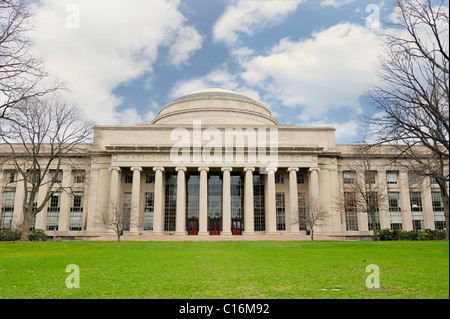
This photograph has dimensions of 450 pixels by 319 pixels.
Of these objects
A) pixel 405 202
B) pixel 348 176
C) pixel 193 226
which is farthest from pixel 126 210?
pixel 405 202

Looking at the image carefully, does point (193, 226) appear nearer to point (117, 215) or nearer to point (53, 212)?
point (117, 215)

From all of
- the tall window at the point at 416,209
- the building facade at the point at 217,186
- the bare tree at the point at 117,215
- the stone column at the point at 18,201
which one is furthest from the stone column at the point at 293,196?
the stone column at the point at 18,201

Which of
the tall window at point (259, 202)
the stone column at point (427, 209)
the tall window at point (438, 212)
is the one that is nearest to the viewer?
the tall window at point (259, 202)

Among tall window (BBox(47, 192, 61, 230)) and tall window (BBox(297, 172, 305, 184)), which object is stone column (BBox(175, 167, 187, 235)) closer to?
tall window (BBox(297, 172, 305, 184))

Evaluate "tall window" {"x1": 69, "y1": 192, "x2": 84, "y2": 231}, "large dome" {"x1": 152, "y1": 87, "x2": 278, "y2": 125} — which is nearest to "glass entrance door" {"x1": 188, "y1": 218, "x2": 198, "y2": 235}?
"tall window" {"x1": 69, "y1": 192, "x2": 84, "y2": 231}

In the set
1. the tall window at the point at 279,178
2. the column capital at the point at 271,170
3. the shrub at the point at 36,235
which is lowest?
the shrub at the point at 36,235

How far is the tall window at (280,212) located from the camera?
54188mm

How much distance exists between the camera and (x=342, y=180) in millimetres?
56344

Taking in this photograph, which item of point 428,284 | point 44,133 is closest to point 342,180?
point 44,133

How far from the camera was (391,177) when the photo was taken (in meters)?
57.6

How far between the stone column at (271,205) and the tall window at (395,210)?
20.2m

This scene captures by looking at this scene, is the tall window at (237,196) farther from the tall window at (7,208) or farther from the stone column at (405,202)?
the tall window at (7,208)

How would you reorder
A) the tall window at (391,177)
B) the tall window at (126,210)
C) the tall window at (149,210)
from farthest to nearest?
the tall window at (391,177)
the tall window at (149,210)
the tall window at (126,210)

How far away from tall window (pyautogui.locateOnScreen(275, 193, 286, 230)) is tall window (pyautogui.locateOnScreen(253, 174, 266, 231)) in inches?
89.6
